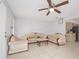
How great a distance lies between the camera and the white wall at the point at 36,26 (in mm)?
6676

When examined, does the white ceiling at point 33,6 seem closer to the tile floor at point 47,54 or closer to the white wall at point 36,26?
the white wall at point 36,26

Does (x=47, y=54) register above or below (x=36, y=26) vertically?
below

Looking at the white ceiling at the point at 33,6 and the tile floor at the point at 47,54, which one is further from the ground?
the white ceiling at the point at 33,6

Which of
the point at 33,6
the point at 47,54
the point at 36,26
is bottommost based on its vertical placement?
the point at 47,54

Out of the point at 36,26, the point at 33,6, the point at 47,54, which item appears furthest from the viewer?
the point at 36,26

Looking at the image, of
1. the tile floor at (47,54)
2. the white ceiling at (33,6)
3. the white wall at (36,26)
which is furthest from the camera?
the white wall at (36,26)

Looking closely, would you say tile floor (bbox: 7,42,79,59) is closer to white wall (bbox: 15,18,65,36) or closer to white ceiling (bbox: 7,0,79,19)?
white ceiling (bbox: 7,0,79,19)

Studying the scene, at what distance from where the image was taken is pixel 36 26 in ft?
24.7

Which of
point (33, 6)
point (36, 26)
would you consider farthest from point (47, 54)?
point (36, 26)

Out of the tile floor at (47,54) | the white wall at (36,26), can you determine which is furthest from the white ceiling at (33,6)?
the tile floor at (47,54)

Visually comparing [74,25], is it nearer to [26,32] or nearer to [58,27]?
[58,27]

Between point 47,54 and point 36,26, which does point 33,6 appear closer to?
point 47,54

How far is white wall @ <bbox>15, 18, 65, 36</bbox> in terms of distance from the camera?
6676 mm

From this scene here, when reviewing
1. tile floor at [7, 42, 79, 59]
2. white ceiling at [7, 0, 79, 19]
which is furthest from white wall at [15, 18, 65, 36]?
tile floor at [7, 42, 79, 59]
